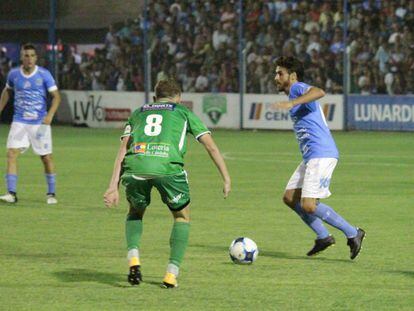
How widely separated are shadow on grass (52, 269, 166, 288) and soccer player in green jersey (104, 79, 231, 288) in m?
0.26

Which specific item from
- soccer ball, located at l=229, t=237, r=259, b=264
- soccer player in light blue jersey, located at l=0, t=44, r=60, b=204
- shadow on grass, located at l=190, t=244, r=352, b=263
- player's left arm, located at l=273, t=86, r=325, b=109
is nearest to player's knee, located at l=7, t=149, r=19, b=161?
soccer player in light blue jersey, located at l=0, t=44, r=60, b=204

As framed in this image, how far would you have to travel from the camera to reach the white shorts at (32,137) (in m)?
17.2

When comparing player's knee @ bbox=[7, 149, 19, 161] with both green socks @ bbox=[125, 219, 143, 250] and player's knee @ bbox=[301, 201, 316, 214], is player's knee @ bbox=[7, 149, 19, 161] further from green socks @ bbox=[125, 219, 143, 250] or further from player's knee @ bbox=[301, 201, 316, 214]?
green socks @ bbox=[125, 219, 143, 250]

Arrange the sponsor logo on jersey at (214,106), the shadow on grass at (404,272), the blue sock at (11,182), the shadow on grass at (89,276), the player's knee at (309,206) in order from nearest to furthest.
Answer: the shadow on grass at (89,276)
the shadow on grass at (404,272)
the player's knee at (309,206)
the blue sock at (11,182)
the sponsor logo on jersey at (214,106)

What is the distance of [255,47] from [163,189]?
25857 mm

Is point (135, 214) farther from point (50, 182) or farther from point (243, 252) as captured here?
point (50, 182)

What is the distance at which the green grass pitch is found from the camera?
949cm

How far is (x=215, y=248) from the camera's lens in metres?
12.5

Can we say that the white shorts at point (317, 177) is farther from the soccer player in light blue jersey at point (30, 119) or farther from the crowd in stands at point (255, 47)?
the crowd in stands at point (255, 47)

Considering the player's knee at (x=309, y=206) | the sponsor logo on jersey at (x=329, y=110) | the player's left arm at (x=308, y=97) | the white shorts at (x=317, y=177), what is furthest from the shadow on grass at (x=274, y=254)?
the sponsor logo on jersey at (x=329, y=110)

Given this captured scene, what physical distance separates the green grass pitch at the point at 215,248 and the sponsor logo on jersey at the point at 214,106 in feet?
38.5

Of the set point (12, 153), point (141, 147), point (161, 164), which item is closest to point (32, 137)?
point (12, 153)

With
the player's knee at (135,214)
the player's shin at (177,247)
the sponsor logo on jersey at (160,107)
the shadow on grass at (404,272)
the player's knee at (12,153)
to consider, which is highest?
the sponsor logo on jersey at (160,107)

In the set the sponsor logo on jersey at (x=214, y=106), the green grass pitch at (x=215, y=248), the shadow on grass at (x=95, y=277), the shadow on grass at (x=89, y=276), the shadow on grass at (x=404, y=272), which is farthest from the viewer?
the sponsor logo on jersey at (x=214, y=106)
